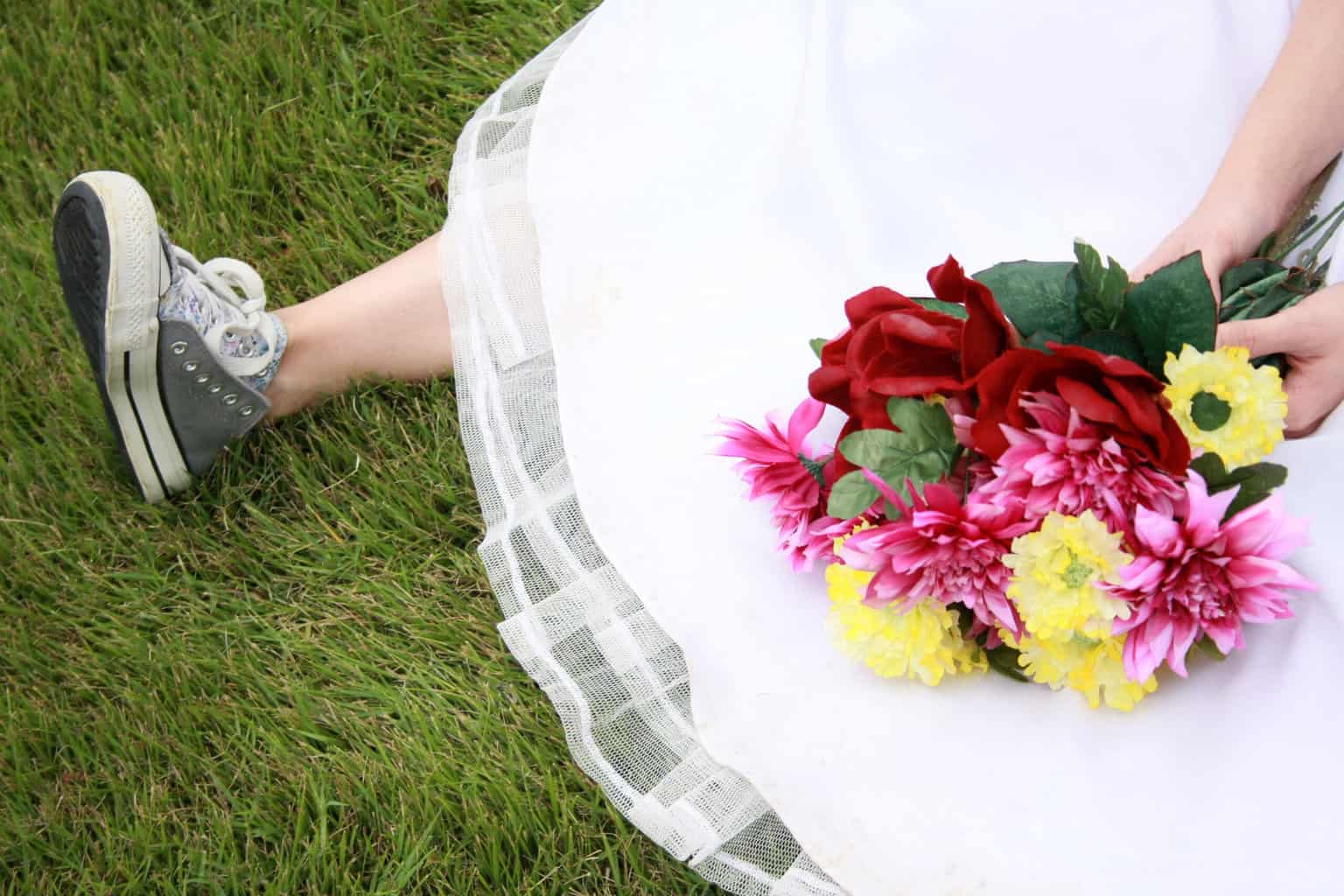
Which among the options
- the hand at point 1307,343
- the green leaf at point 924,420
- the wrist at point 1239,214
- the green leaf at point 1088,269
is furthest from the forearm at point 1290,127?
the green leaf at point 924,420

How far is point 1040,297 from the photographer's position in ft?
3.00

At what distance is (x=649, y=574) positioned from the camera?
3.44 feet

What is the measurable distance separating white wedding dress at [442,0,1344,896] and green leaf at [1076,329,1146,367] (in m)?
0.15

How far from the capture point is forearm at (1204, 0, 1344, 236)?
1012 mm

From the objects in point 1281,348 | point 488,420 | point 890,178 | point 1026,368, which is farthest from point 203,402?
point 1281,348

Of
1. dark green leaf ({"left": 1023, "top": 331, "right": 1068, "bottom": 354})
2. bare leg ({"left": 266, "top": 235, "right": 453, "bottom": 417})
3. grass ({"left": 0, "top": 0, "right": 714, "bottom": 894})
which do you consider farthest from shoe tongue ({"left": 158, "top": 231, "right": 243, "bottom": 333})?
dark green leaf ({"left": 1023, "top": 331, "right": 1068, "bottom": 354})

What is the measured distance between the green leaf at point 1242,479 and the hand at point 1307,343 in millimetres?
128

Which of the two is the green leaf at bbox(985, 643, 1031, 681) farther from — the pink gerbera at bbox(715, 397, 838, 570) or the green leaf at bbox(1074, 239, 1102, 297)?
the green leaf at bbox(1074, 239, 1102, 297)

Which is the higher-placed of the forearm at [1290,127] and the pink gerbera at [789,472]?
the forearm at [1290,127]

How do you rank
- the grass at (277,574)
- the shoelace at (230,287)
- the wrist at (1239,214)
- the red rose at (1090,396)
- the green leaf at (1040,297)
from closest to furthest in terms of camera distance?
1. the red rose at (1090,396)
2. the green leaf at (1040,297)
3. the wrist at (1239,214)
4. the grass at (277,574)
5. the shoelace at (230,287)

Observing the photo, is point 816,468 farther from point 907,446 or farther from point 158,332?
point 158,332

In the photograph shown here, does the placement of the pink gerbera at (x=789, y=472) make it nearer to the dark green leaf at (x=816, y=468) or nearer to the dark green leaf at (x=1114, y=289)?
the dark green leaf at (x=816, y=468)

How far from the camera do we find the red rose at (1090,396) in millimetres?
796

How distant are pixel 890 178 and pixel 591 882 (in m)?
0.78
